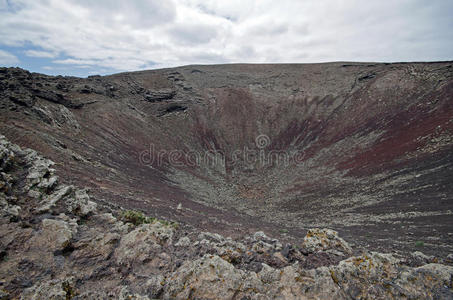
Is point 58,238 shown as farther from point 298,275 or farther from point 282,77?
point 282,77

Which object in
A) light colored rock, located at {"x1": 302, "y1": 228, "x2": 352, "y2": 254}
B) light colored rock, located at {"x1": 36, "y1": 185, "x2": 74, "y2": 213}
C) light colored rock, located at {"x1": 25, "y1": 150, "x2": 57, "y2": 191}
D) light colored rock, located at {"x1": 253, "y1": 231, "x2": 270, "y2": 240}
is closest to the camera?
light colored rock, located at {"x1": 302, "y1": 228, "x2": 352, "y2": 254}

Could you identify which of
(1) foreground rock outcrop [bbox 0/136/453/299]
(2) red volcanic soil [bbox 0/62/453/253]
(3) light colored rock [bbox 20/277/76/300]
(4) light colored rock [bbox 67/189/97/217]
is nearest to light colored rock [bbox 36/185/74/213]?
(1) foreground rock outcrop [bbox 0/136/453/299]

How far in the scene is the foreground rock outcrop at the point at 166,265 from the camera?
4.41 m

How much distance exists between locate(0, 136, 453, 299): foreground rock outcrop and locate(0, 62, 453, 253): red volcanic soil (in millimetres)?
6018

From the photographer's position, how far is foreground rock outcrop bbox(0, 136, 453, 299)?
4410 mm

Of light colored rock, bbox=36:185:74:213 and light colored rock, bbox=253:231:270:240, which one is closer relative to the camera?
light colored rock, bbox=36:185:74:213

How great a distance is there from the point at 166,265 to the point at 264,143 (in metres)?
37.1

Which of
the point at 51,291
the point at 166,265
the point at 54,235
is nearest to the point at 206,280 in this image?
the point at 166,265

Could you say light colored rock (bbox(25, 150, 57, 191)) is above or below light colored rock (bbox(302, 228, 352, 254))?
above

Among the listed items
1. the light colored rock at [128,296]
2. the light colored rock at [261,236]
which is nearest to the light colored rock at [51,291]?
the light colored rock at [128,296]

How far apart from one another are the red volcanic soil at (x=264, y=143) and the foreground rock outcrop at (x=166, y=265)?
6018mm

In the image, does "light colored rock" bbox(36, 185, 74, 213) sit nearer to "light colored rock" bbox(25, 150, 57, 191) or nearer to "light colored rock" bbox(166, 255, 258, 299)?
"light colored rock" bbox(25, 150, 57, 191)

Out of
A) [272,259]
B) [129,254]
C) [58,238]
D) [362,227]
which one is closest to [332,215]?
[362,227]

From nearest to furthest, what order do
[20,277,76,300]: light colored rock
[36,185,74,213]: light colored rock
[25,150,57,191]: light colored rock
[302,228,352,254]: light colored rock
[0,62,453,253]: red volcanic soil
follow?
1. [20,277,76,300]: light colored rock
2. [302,228,352,254]: light colored rock
3. [36,185,74,213]: light colored rock
4. [25,150,57,191]: light colored rock
5. [0,62,453,253]: red volcanic soil
